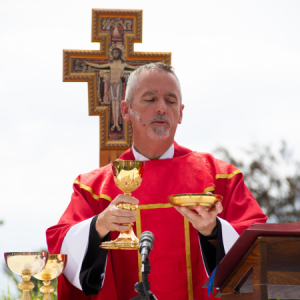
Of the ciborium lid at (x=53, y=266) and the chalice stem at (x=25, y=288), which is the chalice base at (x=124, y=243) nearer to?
the ciborium lid at (x=53, y=266)

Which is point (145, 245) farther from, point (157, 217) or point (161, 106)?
point (161, 106)

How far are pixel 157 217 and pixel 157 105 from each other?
863 mm

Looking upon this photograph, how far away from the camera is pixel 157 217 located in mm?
3637

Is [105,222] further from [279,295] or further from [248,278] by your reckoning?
[279,295]

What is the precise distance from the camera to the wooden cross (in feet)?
15.4

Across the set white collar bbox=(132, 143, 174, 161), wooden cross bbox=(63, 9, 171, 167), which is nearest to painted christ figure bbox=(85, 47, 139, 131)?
wooden cross bbox=(63, 9, 171, 167)

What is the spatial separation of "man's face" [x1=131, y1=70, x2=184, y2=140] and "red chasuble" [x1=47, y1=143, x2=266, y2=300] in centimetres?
28

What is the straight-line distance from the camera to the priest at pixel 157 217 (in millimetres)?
3193

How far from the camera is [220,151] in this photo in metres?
19.1

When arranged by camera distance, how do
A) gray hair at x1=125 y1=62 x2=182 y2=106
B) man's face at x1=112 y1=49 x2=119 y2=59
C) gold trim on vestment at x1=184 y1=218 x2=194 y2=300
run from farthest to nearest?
man's face at x1=112 y1=49 x2=119 y2=59, gray hair at x1=125 y1=62 x2=182 y2=106, gold trim on vestment at x1=184 y1=218 x2=194 y2=300

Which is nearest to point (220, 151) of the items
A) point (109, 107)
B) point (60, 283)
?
point (109, 107)

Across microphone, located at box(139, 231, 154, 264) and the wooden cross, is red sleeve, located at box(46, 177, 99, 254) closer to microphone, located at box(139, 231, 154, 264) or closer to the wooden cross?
the wooden cross

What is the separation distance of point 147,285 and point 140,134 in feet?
6.19

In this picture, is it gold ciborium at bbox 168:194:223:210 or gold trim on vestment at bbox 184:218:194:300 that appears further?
gold trim on vestment at bbox 184:218:194:300
